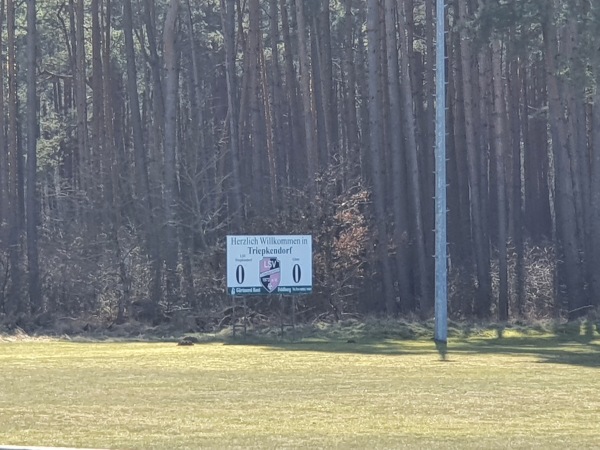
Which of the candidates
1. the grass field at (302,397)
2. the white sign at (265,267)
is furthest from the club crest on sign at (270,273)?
the grass field at (302,397)

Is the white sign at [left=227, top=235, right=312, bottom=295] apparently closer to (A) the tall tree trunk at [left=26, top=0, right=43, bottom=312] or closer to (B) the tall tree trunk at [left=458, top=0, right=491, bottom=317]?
(B) the tall tree trunk at [left=458, top=0, right=491, bottom=317]

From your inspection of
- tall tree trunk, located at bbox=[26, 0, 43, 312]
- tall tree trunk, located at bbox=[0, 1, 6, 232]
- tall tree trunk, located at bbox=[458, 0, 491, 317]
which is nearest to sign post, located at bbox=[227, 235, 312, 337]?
tall tree trunk, located at bbox=[458, 0, 491, 317]

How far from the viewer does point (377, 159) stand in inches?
1838

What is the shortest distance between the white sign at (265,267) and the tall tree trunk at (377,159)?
44.1 ft

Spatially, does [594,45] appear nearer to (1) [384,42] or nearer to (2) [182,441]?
(1) [384,42]

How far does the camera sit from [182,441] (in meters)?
14.1

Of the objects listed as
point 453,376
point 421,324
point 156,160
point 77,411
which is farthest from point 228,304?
point 77,411

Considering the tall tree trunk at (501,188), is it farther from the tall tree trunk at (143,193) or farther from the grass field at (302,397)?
the grass field at (302,397)

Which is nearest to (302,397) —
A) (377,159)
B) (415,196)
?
(377,159)

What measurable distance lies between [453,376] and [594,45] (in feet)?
62.4

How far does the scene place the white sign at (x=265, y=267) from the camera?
105 feet

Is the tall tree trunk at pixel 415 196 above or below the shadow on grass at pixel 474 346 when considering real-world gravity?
above

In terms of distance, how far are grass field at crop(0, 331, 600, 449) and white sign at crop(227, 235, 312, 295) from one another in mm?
1585

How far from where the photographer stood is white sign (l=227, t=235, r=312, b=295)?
31953 millimetres
